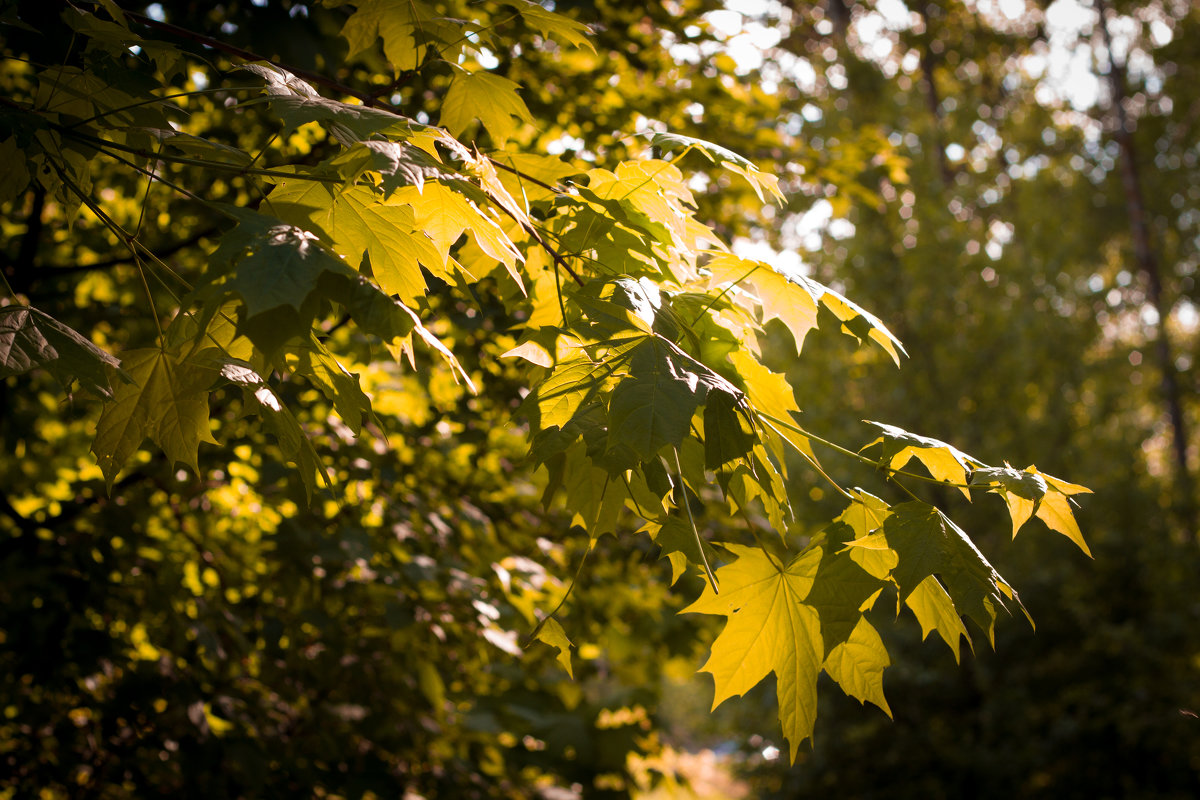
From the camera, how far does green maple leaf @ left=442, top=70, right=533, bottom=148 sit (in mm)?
1752

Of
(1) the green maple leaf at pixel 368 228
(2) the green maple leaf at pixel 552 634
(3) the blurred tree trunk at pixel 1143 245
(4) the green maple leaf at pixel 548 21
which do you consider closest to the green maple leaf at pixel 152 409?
(1) the green maple leaf at pixel 368 228

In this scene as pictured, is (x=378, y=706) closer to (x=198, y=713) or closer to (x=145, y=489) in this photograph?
(x=198, y=713)

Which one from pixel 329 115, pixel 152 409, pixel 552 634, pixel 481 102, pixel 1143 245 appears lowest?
pixel 552 634

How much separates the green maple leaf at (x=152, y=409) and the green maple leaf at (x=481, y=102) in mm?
737

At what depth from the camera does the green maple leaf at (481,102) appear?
5.75 feet

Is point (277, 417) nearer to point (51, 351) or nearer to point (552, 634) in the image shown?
point (51, 351)

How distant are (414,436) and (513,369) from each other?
20.7 inches

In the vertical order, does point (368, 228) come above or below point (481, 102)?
below

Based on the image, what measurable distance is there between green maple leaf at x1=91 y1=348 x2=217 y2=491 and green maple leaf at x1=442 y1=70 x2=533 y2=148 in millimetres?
737

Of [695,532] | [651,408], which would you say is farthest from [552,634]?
[651,408]

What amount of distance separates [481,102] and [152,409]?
883 millimetres

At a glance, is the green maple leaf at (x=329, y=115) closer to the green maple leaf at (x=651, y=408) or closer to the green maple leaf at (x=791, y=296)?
the green maple leaf at (x=651, y=408)

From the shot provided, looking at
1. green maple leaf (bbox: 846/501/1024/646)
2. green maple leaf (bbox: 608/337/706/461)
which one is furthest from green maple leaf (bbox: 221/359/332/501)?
green maple leaf (bbox: 846/501/1024/646)

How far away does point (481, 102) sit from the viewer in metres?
1.77
